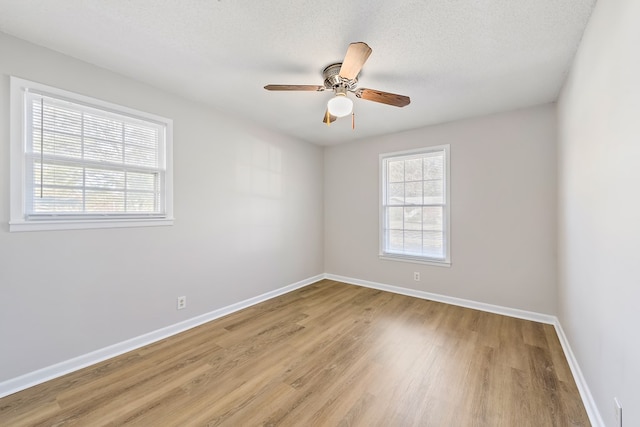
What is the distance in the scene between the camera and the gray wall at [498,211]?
293 centimetres

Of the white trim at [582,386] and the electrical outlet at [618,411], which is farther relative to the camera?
the white trim at [582,386]

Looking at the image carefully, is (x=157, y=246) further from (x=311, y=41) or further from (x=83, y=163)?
(x=311, y=41)

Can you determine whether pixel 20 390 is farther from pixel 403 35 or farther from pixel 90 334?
pixel 403 35

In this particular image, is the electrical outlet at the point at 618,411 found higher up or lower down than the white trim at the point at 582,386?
higher up

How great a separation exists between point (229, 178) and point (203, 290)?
137cm

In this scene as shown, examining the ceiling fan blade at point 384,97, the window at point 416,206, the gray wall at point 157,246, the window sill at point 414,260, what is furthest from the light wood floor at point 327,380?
the ceiling fan blade at point 384,97

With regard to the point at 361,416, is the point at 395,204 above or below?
above

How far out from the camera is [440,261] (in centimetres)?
360

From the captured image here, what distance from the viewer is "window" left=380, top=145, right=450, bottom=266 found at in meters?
3.63

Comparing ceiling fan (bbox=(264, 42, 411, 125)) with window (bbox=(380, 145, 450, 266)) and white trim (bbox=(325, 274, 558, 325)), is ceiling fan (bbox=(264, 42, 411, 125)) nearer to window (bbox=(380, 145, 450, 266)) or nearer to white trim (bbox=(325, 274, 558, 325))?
window (bbox=(380, 145, 450, 266))

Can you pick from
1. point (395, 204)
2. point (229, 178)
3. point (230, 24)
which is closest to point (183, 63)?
point (230, 24)

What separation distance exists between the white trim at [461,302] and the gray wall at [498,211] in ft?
0.20

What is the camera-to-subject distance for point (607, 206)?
1.39 metres

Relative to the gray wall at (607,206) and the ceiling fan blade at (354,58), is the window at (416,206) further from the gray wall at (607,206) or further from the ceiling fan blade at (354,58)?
the ceiling fan blade at (354,58)
